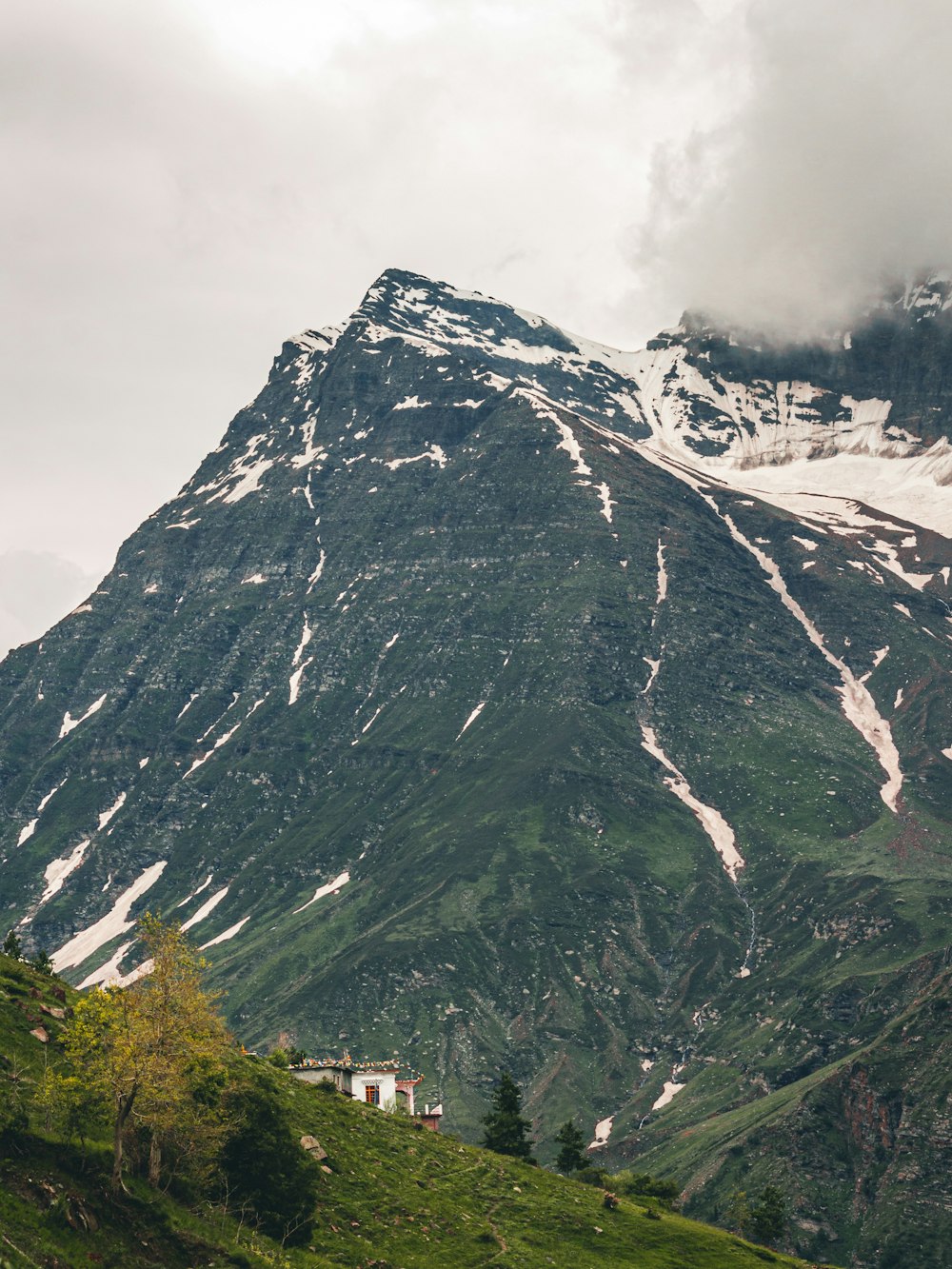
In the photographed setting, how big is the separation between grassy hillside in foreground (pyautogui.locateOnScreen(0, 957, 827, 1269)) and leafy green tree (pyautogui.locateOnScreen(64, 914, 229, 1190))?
256cm

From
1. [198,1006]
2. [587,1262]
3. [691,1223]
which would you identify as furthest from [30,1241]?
[691,1223]

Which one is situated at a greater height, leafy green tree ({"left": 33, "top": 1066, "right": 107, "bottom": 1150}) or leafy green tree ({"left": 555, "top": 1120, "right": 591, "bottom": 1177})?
leafy green tree ({"left": 555, "top": 1120, "right": 591, "bottom": 1177})

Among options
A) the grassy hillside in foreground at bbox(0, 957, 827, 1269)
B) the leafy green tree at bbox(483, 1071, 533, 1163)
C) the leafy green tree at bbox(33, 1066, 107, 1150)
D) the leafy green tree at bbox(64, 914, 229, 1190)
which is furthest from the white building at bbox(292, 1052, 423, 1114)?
the leafy green tree at bbox(33, 1066, 107, 1150)

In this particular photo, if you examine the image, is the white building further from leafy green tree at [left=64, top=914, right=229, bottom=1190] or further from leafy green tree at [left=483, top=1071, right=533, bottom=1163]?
leafy green tree at [left=64, top=914, right=229, bottom=1190]

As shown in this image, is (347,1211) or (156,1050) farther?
(347,1211)

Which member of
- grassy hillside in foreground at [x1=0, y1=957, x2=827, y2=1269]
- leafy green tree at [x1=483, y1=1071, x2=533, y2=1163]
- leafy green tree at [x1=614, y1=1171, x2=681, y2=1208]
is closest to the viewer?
grassy hillside in foreground at [x1=0, y1=957, x2=827, y2=1269]

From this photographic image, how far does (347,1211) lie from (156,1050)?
22.4 m

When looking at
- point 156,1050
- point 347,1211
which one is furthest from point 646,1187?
point 156,1050

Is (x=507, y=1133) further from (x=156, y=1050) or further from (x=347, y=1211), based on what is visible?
(x=156, y=1050)

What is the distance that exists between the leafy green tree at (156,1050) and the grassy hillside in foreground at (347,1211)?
2.56 metres

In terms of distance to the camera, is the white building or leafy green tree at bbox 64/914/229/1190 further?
the white building

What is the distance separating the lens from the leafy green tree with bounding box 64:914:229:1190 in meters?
65.1

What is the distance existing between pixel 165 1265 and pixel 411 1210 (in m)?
27.0

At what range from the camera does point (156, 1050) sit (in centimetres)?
6725
